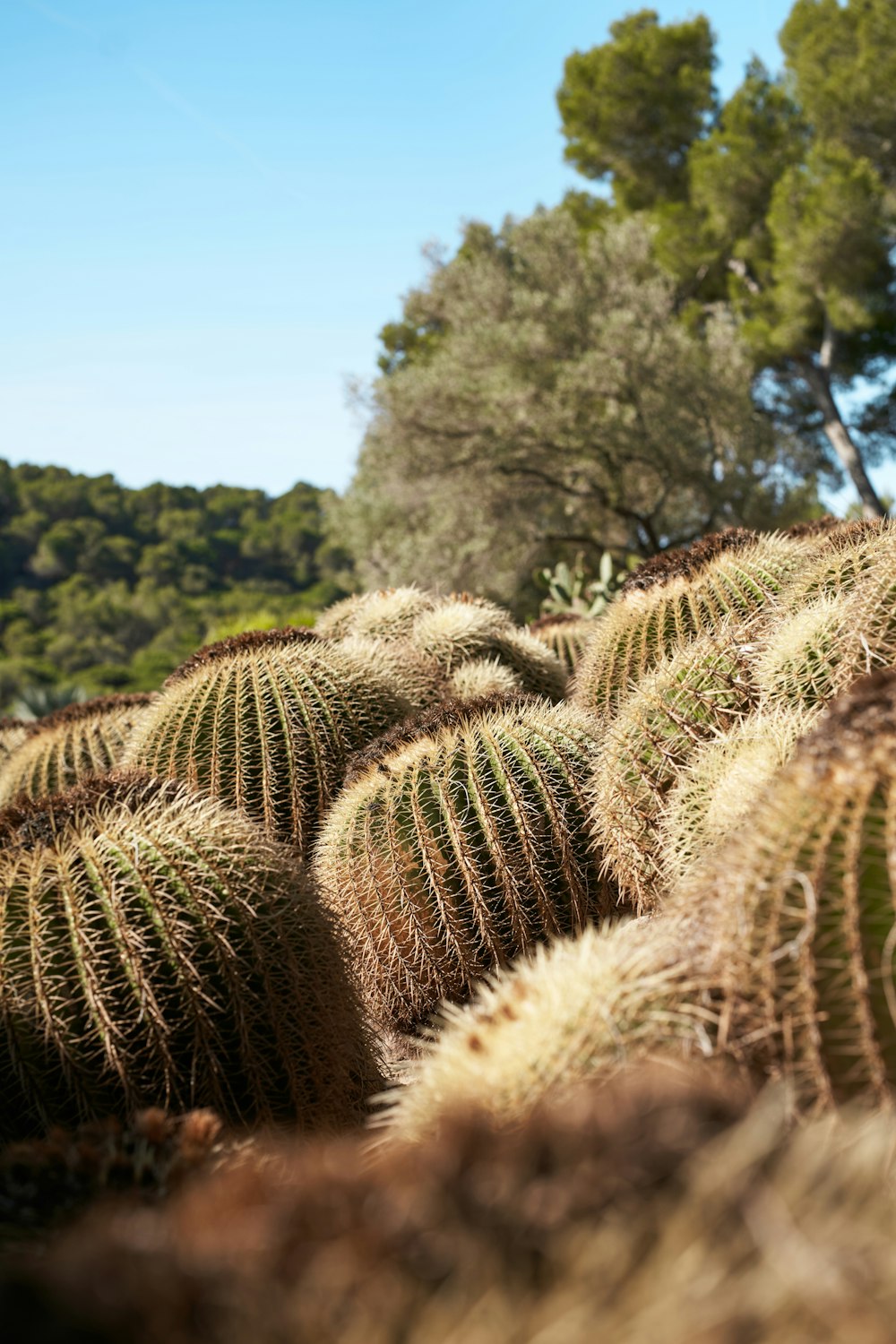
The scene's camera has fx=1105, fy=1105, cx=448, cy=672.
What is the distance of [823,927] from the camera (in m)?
1.72

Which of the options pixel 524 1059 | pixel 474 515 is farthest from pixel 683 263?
pixel 524 1059

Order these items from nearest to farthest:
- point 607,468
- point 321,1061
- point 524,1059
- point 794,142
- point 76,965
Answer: point 524,1059
point 76,965
point 321,1061
point 607,468
point 794,142

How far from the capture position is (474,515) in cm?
2395

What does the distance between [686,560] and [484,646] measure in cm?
→ 152

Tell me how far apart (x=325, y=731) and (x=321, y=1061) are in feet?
6.32

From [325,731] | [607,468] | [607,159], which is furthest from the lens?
[607,159]

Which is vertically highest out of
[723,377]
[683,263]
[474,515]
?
[683,263]

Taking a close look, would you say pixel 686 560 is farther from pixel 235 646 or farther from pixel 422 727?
pixel 235 646

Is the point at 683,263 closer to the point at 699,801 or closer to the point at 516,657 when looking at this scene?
the point at 516,657

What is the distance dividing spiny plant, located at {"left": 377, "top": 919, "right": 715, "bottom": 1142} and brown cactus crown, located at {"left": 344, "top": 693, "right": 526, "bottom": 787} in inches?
85.0

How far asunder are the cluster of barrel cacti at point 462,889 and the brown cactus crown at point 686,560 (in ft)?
0.06

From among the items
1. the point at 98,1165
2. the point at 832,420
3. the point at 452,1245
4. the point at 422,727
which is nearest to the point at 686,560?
the point at 422,727

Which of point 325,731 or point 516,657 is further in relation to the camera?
point 516,657

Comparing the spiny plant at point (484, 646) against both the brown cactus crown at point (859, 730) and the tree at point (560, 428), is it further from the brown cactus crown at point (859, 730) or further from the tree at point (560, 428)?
the tree at point (560, 428)
